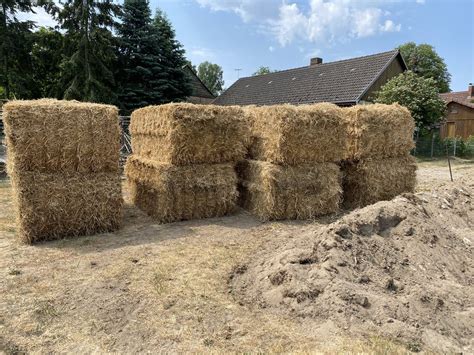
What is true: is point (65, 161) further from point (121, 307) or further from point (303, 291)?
point (303, 291)

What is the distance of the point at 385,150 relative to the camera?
8328mm

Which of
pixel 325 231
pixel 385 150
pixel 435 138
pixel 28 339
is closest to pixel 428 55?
pixel 435 138

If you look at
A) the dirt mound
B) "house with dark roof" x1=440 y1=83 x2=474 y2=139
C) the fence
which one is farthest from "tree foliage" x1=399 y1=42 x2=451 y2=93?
the dirt mound

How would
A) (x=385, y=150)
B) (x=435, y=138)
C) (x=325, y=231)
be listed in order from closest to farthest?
(x=325, y=231), (x=385, y=150), (x=435, y=138)

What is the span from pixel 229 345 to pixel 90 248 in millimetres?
3218

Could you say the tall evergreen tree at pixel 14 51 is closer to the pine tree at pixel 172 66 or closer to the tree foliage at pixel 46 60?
the tree foliage at pixel 46 60

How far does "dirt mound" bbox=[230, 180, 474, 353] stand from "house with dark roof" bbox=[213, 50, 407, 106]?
16.5 metres

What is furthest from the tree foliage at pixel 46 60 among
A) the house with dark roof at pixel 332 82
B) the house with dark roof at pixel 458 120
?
the house with dark roof at pixel 458 120

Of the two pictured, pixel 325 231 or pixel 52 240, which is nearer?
pixel 325 231

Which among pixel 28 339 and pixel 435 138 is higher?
pixel 435 138

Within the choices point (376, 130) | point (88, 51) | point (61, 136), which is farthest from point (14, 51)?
point (376, 130)

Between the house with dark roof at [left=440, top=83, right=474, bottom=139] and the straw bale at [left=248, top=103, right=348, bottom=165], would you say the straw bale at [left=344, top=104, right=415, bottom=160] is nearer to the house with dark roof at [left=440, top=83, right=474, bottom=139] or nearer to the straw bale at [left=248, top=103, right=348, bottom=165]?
the straw bale at [left=248, top=103, right=348, bottom=165]

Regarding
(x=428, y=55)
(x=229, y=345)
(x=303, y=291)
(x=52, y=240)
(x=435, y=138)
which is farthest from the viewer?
(x=428, y=55)

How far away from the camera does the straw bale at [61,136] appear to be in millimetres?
5543
